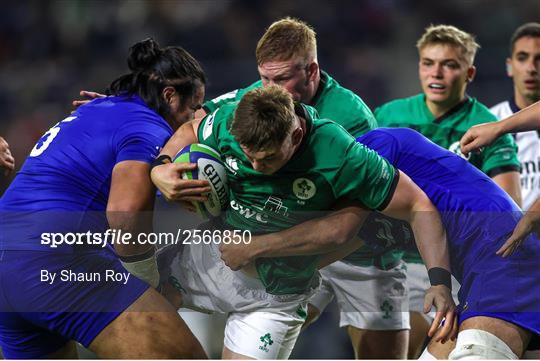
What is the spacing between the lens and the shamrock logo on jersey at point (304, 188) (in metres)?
3.46

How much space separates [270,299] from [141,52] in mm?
1175

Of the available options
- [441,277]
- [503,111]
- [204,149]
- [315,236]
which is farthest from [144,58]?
[503,111]

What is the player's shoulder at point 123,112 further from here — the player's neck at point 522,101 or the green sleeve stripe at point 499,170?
the player's neck at point 522,101

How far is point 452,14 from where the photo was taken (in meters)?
10.0

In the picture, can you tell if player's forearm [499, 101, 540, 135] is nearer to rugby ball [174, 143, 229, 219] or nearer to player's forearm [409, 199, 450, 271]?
player's forearm [409, 199, 450, 271]

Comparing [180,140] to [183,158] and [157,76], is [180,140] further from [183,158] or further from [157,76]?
[157,76]

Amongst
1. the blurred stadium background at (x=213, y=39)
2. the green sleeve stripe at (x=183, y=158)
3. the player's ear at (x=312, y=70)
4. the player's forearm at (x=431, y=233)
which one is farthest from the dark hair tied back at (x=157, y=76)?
the blurred stadium background at (x=213, y=39)

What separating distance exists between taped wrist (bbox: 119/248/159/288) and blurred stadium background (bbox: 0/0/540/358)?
507 cm

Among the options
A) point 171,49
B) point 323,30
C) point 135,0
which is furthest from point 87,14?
point 171,49

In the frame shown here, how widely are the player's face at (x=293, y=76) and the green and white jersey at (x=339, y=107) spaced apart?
0.26ft

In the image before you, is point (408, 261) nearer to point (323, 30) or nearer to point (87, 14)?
point (323, 30)

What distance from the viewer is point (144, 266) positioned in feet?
12.1

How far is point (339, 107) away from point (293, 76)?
0.28 metres

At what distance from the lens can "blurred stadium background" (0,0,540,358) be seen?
921 centimetres
